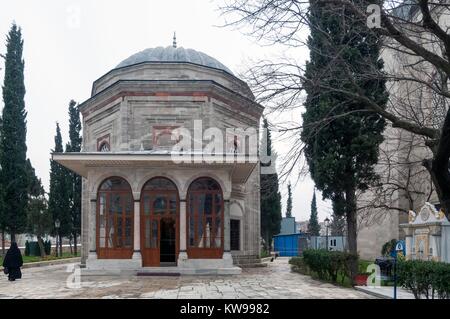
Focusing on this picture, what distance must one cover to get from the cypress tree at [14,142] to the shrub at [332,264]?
58.5 feet

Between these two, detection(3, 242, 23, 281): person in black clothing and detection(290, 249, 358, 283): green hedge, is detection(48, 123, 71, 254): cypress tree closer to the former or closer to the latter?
detection(3, 242, 23, 281): person in black clothing

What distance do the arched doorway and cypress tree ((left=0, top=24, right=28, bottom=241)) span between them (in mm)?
12082

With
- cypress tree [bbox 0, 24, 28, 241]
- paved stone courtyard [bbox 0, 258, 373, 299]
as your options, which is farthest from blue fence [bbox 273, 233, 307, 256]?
cypress tree [bbox 0, 24, 28, 241]

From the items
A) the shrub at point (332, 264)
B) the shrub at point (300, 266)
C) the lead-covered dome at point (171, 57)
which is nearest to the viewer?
the shrub at point (332, 264)

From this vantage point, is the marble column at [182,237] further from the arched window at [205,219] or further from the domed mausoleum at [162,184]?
the arched window at [205,219]

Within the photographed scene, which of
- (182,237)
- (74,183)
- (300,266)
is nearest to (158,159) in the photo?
(182,237)

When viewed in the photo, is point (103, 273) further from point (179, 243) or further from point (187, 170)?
point (187, 170)

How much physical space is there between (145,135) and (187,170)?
4440mm

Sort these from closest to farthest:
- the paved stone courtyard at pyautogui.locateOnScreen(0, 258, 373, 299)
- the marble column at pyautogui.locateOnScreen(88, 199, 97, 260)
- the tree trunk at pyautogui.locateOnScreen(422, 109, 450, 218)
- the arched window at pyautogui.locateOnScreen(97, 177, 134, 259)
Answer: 1. the tree trunk at pyautogui.locateOnScreen(422, 109, 450, 218)
2. the paved stone courtyard at pyautogui.locateOnScreen(0, 258, 373, 299)
3. the marble column at pyautogui.locateOnScreen(88, 199, 97, 260)
4. the arched window at pyautogui.locateOnScreen(97, 177, 134, 259)

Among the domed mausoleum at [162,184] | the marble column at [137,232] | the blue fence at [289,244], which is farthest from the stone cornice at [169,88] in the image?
the blue fence at [289,244]

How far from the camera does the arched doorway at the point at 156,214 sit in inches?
720

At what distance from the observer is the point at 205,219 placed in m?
18.5

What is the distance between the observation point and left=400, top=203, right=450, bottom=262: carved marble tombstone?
1551 centimetres
